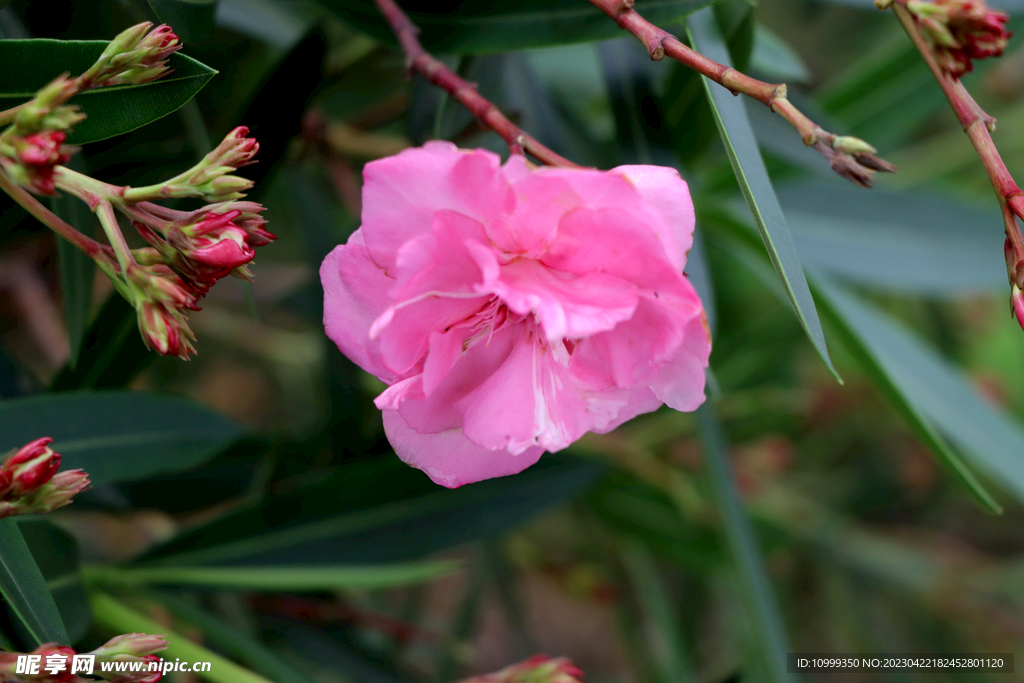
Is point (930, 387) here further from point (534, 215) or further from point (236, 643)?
point (236, 643)

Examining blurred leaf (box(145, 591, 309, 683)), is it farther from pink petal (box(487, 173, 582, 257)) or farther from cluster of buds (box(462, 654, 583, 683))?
pink petal (box(487, 173, 582, 257))

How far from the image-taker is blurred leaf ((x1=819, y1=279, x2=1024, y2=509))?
111 centimetres

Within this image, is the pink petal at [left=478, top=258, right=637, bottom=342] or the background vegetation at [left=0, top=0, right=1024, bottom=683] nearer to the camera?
the pink petal at [left=478, top=258, right=637, bottom=342]

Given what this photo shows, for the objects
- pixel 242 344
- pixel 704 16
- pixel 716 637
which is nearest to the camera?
pixel 704 16

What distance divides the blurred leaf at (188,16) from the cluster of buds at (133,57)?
14cm

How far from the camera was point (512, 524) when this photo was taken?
1057 mm

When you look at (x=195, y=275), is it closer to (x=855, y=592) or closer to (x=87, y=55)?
(x=87, y=55)

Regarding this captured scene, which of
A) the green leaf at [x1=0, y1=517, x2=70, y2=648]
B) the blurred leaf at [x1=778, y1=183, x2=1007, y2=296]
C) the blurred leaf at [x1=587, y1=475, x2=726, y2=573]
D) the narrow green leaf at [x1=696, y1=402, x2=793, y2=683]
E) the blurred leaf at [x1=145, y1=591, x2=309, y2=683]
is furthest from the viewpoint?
the blurred leaf at [x1=587, y1=475, x2=726, y2=573]

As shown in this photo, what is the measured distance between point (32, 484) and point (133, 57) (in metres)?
0.31

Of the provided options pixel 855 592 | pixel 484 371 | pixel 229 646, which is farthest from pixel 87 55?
pixel 855 592

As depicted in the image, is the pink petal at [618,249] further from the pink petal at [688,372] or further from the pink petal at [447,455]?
the pink petal at [447,455]

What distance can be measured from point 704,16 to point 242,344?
1513 mm

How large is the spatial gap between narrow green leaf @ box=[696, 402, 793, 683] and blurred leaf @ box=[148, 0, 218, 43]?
0.86m

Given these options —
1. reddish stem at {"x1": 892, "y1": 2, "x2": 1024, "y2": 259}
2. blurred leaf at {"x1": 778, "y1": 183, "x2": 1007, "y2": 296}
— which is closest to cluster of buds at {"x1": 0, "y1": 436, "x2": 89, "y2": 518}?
reddish stem at {"x1": 892, "y1": 2, "x2": 1024, "y2": 259}
